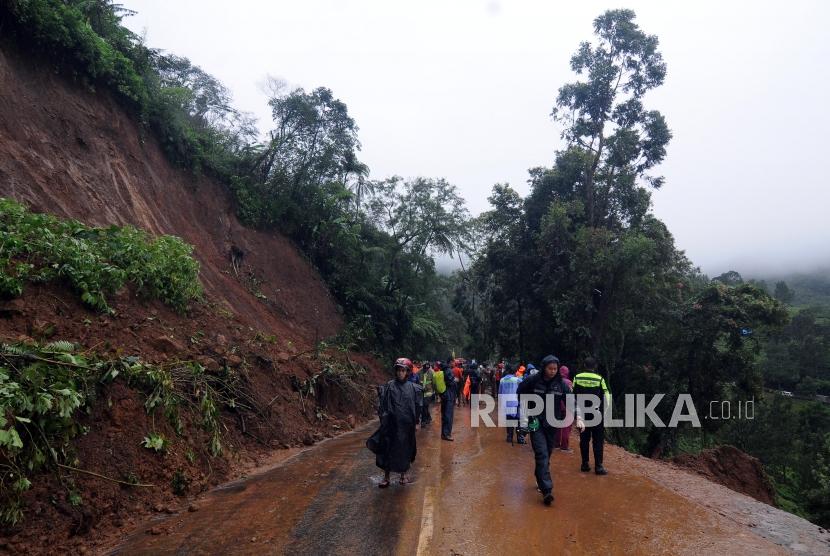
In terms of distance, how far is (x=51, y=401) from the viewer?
4812mm

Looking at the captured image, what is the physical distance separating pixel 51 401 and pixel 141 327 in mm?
3223

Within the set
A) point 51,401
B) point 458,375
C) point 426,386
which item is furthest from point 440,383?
point 51,401

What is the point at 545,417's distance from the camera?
624 centimetres

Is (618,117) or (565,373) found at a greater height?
(618,117)

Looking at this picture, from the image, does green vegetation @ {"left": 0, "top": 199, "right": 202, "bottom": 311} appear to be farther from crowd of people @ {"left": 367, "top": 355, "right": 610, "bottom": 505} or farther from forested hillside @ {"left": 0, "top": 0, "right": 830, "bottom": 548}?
crowd of people @ {"left": 367, "top": 355, "right": 610, "bottom": 505}

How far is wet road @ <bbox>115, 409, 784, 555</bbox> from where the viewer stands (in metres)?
4.72

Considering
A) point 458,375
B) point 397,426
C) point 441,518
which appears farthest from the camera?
point 458,375

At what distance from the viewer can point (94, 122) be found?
13.3 meters

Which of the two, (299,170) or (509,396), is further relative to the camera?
(299,170)

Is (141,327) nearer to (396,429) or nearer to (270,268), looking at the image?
(396,429)

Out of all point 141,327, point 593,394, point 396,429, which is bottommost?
point 396,429

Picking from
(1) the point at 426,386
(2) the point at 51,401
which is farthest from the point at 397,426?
(1) the point at 426,386

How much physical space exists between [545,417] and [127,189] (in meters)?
12.5

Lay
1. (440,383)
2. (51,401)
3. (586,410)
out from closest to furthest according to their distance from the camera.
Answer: (51,401), (586,410), (440,383)
